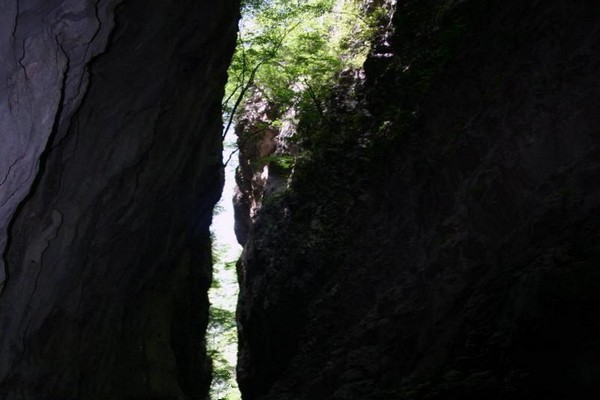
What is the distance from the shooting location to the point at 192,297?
A: 12.1 m

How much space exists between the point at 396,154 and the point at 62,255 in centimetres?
642

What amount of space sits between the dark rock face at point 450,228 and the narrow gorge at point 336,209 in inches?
1.3

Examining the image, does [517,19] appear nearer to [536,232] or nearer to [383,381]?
[536,232]

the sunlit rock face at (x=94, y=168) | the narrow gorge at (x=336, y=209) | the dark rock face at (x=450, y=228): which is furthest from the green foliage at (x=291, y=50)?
the sunlit rock face at (x=94, y=168)

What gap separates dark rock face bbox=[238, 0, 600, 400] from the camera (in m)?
5.25

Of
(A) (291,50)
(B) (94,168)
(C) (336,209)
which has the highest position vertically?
(A) (291,50)

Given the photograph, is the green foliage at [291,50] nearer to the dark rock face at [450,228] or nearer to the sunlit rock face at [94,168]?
the dark rock face at [450,228]

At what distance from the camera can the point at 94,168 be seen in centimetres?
570

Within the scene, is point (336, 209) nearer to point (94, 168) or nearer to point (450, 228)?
point (450, 228)

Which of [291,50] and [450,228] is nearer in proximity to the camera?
[450,228]

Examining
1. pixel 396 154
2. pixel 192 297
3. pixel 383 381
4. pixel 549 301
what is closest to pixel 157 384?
pixel 192 297

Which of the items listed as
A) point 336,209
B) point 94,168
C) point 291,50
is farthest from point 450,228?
point 291,50

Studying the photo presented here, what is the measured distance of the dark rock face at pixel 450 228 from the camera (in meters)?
5.25

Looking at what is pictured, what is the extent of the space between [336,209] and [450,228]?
3.84m
